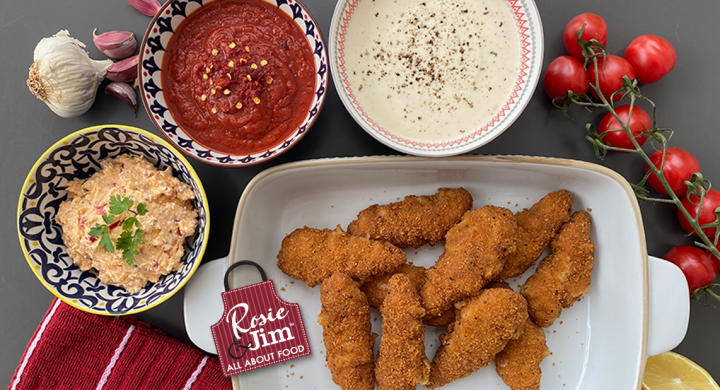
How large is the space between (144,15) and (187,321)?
154 centimetres

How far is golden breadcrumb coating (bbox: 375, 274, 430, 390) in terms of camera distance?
1903 mm

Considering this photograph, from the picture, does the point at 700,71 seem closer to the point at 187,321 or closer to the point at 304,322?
the point at 304,322

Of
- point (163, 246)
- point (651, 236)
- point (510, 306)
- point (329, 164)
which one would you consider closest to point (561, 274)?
point (510, 306)

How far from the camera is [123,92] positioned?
2.15 metres

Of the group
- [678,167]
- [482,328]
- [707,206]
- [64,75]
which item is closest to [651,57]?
[678,167]

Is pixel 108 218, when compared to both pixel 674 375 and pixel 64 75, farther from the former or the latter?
pixel 674 375

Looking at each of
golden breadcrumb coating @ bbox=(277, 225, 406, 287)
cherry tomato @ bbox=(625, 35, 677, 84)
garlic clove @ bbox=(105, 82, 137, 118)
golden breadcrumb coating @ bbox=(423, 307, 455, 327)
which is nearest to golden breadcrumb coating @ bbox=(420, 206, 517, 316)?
golden breadcrumb coating @ bbox=(423, 307, 455, 327)

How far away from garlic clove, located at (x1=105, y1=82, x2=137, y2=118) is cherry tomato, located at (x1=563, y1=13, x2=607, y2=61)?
2153mm

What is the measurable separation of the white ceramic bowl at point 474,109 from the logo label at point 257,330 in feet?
2.86

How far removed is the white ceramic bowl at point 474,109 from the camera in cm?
182

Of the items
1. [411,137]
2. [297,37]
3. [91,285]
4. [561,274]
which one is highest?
[297,37]

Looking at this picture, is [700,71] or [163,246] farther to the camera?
[700,71]

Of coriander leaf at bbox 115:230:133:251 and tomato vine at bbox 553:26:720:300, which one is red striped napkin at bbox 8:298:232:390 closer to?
coriander leaf at bbox 115:230:133:251

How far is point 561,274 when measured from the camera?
2.04m
